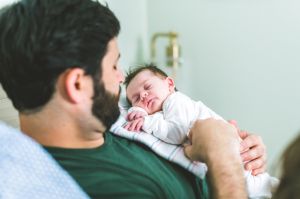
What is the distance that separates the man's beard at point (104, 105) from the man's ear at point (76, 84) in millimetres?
30

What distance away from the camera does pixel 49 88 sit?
0.96m

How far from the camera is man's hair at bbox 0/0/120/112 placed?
91 centimetres

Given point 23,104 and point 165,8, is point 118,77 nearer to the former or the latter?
point 23,104

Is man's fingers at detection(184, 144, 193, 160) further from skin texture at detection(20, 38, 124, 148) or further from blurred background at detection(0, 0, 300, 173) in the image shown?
blurred background at detection(0, 0, 300, 173)

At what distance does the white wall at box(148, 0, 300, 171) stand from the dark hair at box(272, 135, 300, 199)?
1754 mm

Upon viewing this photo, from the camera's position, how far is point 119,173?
40.8 inches

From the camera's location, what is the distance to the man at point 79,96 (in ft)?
3.03

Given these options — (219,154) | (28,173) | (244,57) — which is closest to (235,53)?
(244,57)

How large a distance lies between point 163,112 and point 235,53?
1105mm

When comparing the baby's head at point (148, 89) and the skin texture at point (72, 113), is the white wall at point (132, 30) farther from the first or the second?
the skin texture at point (72, 113)

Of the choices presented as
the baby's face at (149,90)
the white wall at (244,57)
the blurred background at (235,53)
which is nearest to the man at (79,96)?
the baby's face at (149,90)

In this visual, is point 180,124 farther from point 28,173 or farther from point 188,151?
point 28,173

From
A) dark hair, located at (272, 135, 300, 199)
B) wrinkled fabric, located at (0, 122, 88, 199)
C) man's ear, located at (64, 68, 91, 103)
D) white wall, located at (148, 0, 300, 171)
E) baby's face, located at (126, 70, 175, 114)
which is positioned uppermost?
dark hair, located at (272, 135, 300, 199)

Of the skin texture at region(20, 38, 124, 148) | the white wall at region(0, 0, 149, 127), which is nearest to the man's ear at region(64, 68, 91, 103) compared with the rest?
the skin texture at region(20, 38, 124, 148)
